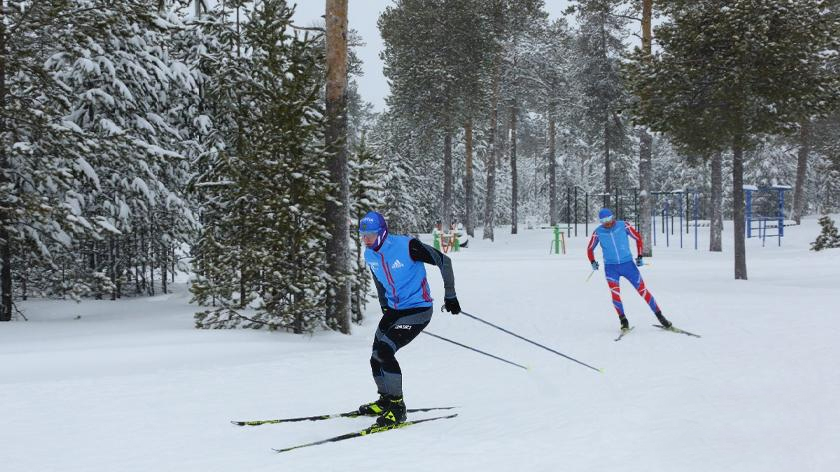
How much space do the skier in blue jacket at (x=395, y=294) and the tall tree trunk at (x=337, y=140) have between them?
188 inches

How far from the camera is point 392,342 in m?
5.96

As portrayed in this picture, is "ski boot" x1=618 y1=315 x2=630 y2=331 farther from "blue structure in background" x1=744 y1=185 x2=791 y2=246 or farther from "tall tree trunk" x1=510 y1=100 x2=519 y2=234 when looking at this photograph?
"tall tree trunk" x1=510 y1=100 x2=519 y2=234

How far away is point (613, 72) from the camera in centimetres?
3569

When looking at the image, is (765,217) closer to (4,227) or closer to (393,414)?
(393,414)

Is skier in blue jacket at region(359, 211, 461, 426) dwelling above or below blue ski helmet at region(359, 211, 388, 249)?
below

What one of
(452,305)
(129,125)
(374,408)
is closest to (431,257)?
(452,305)

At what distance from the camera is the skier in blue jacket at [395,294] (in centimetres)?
588

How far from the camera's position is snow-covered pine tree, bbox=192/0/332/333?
1035cm

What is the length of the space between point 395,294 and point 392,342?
0.44 metres

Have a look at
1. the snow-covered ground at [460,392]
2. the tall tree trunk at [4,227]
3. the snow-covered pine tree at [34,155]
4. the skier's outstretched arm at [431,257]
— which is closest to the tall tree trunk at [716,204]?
the snow-covered ground at [460,392]

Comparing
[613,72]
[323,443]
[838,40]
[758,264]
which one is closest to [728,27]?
[838,40]

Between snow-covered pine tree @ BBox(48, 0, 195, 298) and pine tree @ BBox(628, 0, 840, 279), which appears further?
pine tree @ BBox(628, 0, 840, 279)

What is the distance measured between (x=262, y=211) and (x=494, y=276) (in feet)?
37.8

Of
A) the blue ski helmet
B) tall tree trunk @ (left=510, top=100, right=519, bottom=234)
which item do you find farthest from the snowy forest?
tall tree trunk @ (left=510, top=100, right=519, bottom=234)
